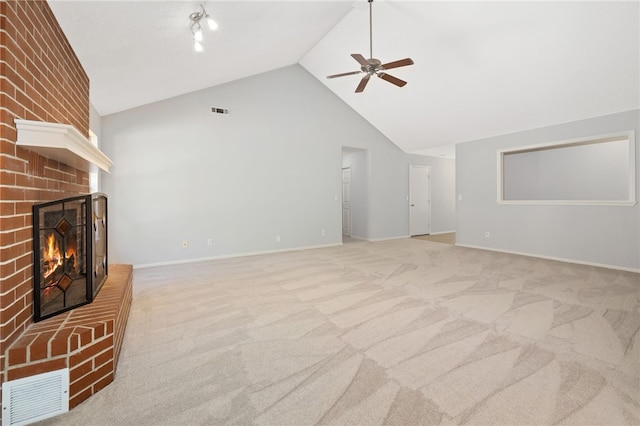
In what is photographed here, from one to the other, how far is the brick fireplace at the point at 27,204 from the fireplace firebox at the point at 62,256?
0.06 m

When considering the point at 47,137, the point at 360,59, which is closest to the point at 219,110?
the point at 360,59

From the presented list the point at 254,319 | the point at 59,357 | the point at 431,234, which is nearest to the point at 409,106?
the point at 431,234

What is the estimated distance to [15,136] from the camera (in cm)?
150

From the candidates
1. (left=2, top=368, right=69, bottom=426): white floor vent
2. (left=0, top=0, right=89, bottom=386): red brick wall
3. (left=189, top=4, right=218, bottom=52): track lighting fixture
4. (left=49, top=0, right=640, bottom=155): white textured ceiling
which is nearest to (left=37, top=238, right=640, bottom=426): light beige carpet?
(left=2, top=368, right=69, bottom=426): white floor vent

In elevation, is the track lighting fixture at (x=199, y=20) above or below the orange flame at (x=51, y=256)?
above

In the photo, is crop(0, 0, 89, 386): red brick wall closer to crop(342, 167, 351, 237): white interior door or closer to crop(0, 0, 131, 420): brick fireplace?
crop(0, 0, 131, 420): brick fireplace

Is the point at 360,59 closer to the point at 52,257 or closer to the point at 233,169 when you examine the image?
the point at 233,169

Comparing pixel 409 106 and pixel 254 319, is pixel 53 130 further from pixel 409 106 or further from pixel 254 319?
pixel 409 106

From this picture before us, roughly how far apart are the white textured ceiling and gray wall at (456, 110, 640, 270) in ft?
0.81

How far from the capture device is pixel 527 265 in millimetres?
4691

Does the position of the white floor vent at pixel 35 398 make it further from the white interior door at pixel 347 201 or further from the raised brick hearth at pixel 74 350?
the white interior door at pixel 347 201

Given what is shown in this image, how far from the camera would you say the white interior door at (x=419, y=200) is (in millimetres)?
8102

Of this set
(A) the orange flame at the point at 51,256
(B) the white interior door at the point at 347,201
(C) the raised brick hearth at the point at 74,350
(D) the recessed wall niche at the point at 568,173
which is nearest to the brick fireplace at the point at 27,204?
(C) the raised brick hearth at the point at 74,350

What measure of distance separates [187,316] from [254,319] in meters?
0.66
